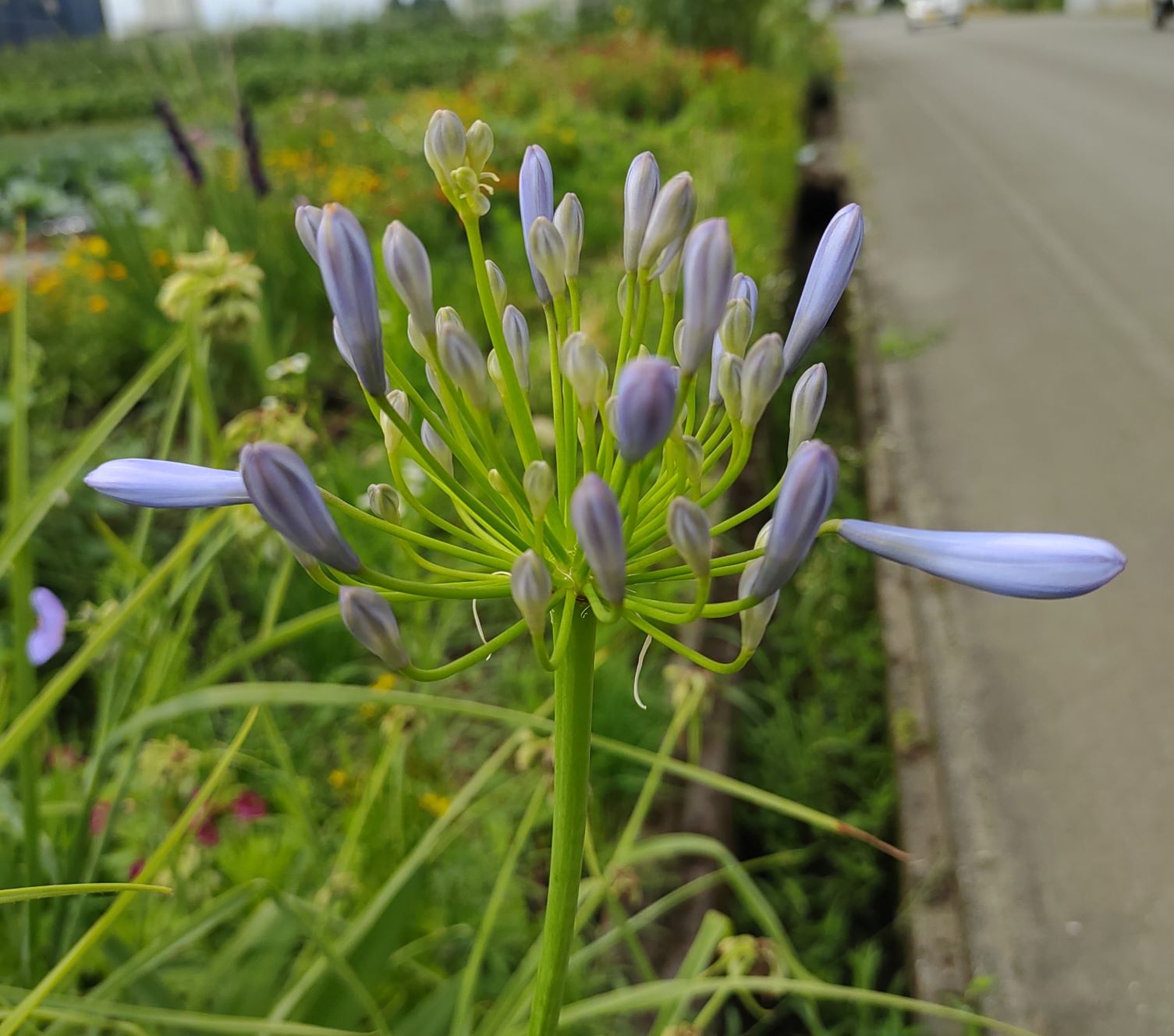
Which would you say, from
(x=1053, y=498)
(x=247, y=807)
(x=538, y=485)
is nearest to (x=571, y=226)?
(x=538, y=485)

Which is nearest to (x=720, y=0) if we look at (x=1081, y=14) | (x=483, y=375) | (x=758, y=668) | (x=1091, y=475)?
(x=1091, y=475)

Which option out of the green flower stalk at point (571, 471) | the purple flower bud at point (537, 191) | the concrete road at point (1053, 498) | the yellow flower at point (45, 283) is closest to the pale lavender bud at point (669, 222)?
the green flower stalk at point (571, 471)

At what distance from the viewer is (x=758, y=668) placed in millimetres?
3332

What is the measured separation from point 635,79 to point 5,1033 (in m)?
11.1

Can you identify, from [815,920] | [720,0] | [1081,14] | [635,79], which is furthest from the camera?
[1081,14]

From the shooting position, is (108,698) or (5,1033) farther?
(108,698)

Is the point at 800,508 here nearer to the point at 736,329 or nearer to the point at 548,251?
the point at 736,329

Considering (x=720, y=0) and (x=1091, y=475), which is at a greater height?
(x=720, y=0)

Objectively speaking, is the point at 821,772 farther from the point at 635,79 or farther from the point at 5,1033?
the point at 635,79

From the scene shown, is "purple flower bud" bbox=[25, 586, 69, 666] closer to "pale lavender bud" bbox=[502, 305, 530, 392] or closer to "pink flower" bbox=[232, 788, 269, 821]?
"pink flower" bbox=[232, 788, 269, 821]

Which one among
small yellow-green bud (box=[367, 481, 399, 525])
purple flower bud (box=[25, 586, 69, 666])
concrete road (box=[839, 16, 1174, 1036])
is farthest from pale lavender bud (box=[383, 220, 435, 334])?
concrete road (box=[839, 16, 1174, 1036])

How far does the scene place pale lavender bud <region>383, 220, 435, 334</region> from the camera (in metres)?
0.73

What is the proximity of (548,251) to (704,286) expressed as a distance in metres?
0.16

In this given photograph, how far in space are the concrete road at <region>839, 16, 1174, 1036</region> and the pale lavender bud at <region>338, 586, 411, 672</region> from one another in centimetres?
187
